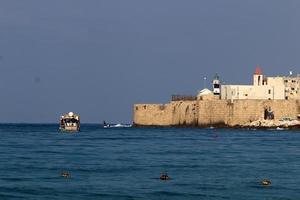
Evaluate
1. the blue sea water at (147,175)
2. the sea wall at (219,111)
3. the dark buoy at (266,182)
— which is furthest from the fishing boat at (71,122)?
the dark buoy at (266,182)

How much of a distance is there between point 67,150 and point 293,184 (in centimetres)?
2841

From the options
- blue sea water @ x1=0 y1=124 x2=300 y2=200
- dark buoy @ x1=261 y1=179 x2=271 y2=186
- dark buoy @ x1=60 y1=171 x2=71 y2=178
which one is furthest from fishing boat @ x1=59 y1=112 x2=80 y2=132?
dark buoy @ x1=261 y1=179 x2=271 y2=186

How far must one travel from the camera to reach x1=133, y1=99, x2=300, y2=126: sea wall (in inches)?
4879

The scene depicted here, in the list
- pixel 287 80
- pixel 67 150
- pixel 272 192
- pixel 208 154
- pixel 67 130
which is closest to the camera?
pixel 272 192

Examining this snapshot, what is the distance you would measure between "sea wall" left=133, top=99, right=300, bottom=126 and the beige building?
2.33 m

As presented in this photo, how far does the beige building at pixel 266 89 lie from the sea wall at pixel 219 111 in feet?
7.64

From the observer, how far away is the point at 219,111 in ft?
416

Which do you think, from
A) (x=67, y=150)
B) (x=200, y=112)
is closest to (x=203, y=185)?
(x=67, y=150)

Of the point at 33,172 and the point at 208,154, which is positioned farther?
the point at 208,154

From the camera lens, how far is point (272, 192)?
35.5 meters

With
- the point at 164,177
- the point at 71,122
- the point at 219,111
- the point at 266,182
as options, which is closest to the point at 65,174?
the point at 164,177

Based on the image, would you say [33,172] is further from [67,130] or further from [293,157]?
[67,130]

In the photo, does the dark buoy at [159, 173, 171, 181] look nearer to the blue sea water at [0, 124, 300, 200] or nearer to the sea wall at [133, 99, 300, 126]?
the blue sea water at [0, 124, 300, 200]

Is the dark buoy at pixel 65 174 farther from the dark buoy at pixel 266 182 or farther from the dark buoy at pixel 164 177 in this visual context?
the dark buoy at pixel 266 182
